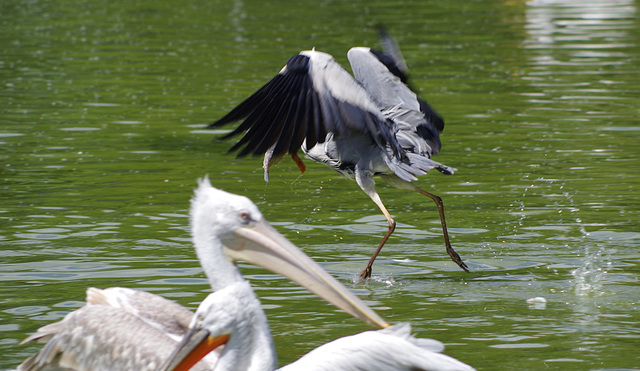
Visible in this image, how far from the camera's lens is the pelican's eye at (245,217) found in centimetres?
489

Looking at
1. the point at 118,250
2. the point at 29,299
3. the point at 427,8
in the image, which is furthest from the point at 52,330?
the point at 427,8

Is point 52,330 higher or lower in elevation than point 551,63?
higher

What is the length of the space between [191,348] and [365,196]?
6159 millimetres

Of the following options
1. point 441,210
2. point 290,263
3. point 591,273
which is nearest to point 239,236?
point 290,263

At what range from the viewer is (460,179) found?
11.0m

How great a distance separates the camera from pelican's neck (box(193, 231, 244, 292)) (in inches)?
193

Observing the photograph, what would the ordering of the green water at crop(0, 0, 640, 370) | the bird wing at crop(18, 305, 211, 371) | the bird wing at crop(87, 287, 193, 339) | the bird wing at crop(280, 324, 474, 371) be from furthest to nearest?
the green water at crop(0, 0, 640, 370) < the bird wing at crop(87, 287, 193, 339) < the bird wing at crop(18, 305, 211, 371) < the bird wing at crop(280, 324, 474, 371)

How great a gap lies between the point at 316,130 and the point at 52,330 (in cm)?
263

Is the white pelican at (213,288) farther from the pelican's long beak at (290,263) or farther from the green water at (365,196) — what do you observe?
the green water at (365,196)

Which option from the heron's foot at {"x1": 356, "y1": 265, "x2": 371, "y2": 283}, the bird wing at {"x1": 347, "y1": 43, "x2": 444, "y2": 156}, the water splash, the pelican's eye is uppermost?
the pelican's eye

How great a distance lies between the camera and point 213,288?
4996 mm

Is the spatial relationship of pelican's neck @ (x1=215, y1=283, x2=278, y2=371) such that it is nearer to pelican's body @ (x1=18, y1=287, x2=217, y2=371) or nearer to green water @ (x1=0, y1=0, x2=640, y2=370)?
pelican's body @ (x1=18, y1=287, x2=217, y2=371)

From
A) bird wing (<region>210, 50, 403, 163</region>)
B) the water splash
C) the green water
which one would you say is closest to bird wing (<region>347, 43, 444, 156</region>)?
the green water

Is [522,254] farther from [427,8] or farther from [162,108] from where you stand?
[427,8]
